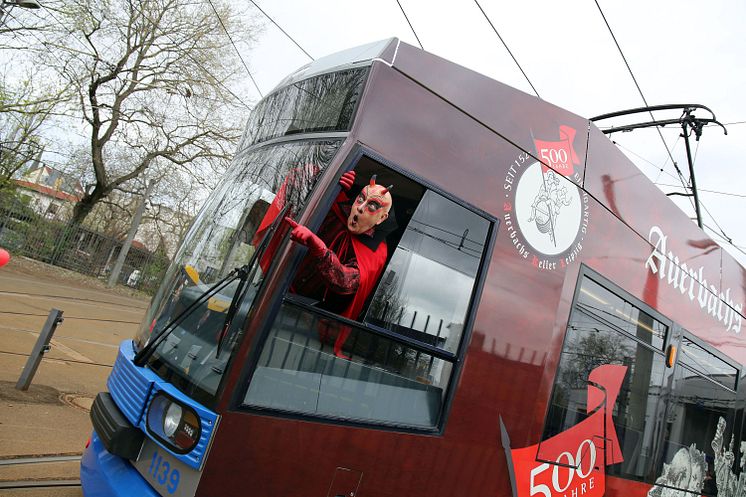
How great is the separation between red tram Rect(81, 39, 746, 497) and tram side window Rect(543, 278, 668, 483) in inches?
0.8

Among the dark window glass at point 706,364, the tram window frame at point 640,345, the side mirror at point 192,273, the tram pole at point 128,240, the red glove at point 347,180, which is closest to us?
the red glove at point 347,180

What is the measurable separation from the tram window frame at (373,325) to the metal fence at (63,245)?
63.6 feet

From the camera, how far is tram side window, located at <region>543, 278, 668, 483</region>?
10.3 feet

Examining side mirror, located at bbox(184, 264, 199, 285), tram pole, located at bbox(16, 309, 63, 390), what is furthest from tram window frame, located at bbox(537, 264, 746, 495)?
tram pole, located at bbox(16, 309, 63, 390)

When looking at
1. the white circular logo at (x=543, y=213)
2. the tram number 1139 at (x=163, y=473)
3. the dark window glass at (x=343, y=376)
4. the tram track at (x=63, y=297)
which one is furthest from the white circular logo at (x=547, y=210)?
the tram track at (x=63, y=297)

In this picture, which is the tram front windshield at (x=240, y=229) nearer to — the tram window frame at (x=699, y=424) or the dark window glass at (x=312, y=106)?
the dark window glass at (x=312, y=106)

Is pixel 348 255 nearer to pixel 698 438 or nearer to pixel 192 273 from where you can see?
pixel 192 273

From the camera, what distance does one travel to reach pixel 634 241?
3.72 meters

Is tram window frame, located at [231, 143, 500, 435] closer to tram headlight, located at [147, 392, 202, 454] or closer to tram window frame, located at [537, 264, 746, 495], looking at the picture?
tram headlight, located at [147, 392, 202, 454]

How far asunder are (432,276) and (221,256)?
108 centimetres

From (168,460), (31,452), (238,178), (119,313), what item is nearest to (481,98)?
(238,178)

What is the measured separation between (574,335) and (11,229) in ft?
66.1

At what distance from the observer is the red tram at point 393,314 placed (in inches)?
86.8

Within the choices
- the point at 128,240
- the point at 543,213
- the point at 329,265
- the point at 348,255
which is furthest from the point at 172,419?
the point at 128,240
